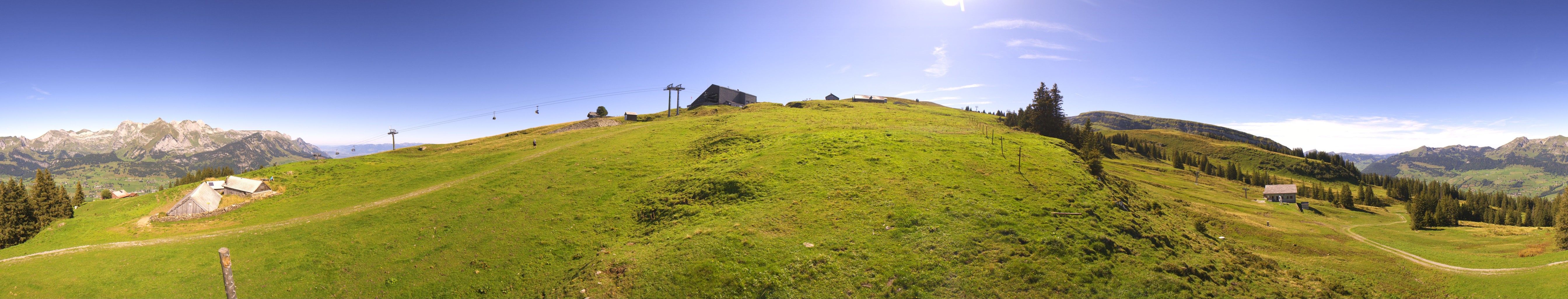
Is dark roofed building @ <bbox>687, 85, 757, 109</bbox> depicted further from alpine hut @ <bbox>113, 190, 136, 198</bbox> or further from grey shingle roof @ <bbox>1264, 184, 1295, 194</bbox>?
grey shingle roof @ <bbox>1264, 184, 1295, 194</bbox>

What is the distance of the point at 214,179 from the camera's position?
41.8m

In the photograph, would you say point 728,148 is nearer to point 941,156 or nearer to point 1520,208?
point 941,156

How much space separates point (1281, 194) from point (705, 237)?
128 meters

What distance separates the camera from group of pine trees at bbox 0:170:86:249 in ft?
98.9

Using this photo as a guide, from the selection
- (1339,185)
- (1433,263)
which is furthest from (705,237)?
(1339,185)

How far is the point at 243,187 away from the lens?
38.9 m

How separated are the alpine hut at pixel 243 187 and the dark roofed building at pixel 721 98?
6588 centimetres

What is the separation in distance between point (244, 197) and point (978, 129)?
72.0m

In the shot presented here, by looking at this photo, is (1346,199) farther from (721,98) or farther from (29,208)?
(29,208)

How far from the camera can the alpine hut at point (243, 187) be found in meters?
38.5

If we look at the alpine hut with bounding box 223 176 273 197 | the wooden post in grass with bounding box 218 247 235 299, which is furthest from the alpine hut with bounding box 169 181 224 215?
the wooden post in grass with bounding box 218 247 235 299

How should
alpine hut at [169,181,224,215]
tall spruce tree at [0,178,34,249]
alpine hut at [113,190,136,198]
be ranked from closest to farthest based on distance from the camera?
tall spruce tree at [0,178,34,249] < alpine hut at [169,181,224,215] < alpine hut at [113,190,136,198]

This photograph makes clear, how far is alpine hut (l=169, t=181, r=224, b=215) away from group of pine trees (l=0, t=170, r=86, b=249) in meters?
5.81

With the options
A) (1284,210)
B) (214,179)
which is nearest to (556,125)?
(214,179)
